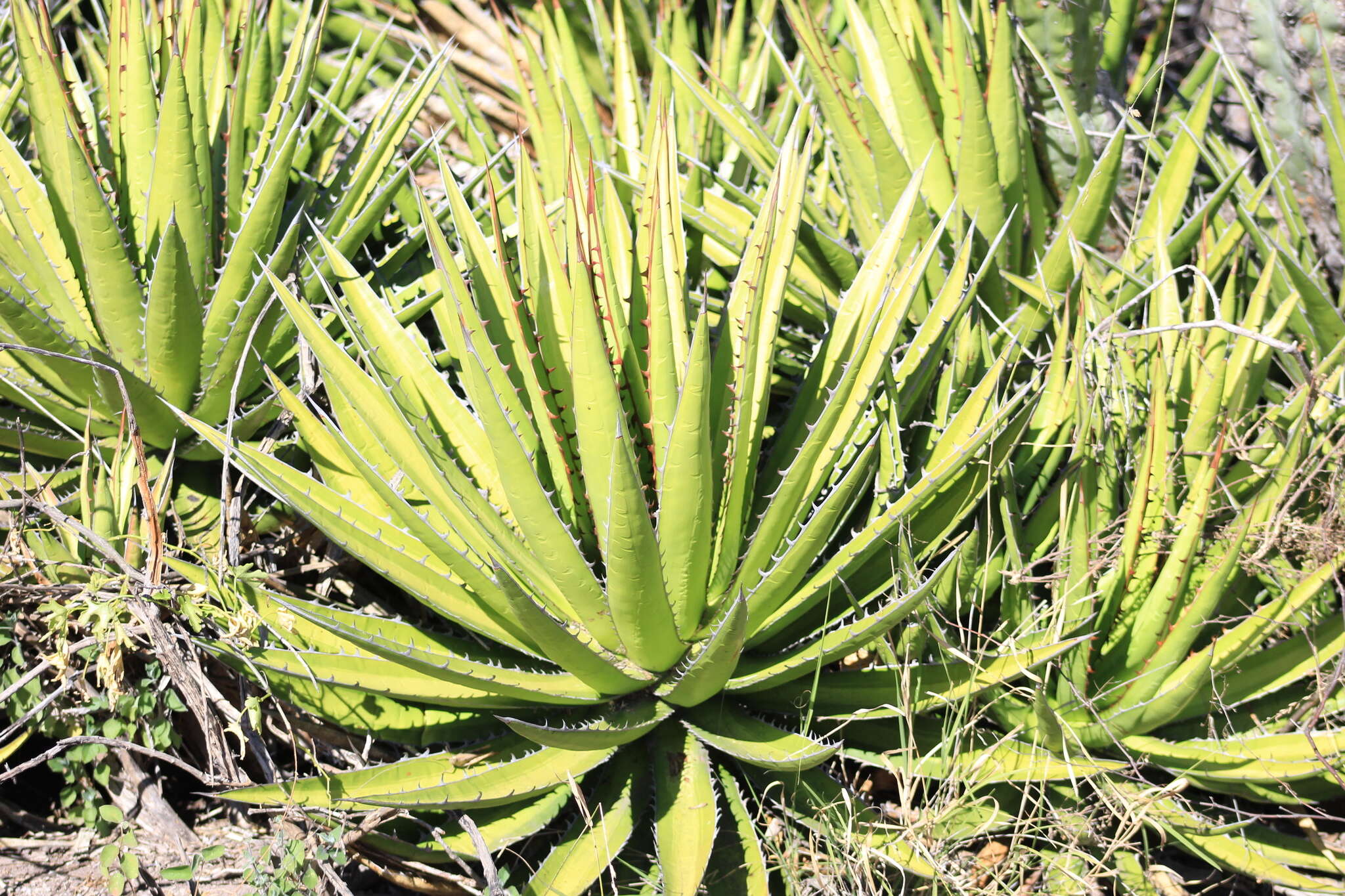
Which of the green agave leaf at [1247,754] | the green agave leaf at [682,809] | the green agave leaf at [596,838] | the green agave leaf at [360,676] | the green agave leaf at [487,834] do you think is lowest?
the green agave leaf at [487,834]

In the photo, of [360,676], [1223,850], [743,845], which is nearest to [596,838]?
[743,845]

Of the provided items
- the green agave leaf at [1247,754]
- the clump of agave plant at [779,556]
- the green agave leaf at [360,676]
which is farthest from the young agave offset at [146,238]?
the green agave leaf at [1247,754]

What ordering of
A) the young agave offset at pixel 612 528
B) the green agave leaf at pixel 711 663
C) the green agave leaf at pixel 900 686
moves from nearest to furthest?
the green agave leaf at pixel 711 663, the young agave offset at pixel 612 528, the green agave leaf at pixel 900 686

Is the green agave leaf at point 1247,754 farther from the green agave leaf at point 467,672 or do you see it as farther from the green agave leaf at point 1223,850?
the green agave leaf at point 467,672

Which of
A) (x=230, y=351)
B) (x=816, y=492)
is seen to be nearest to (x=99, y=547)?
(x=230, y=351)

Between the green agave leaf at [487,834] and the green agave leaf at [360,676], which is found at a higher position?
the green agave leaf at [360,676]

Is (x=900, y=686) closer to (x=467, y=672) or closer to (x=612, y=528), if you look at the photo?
(x=612, y=528)
